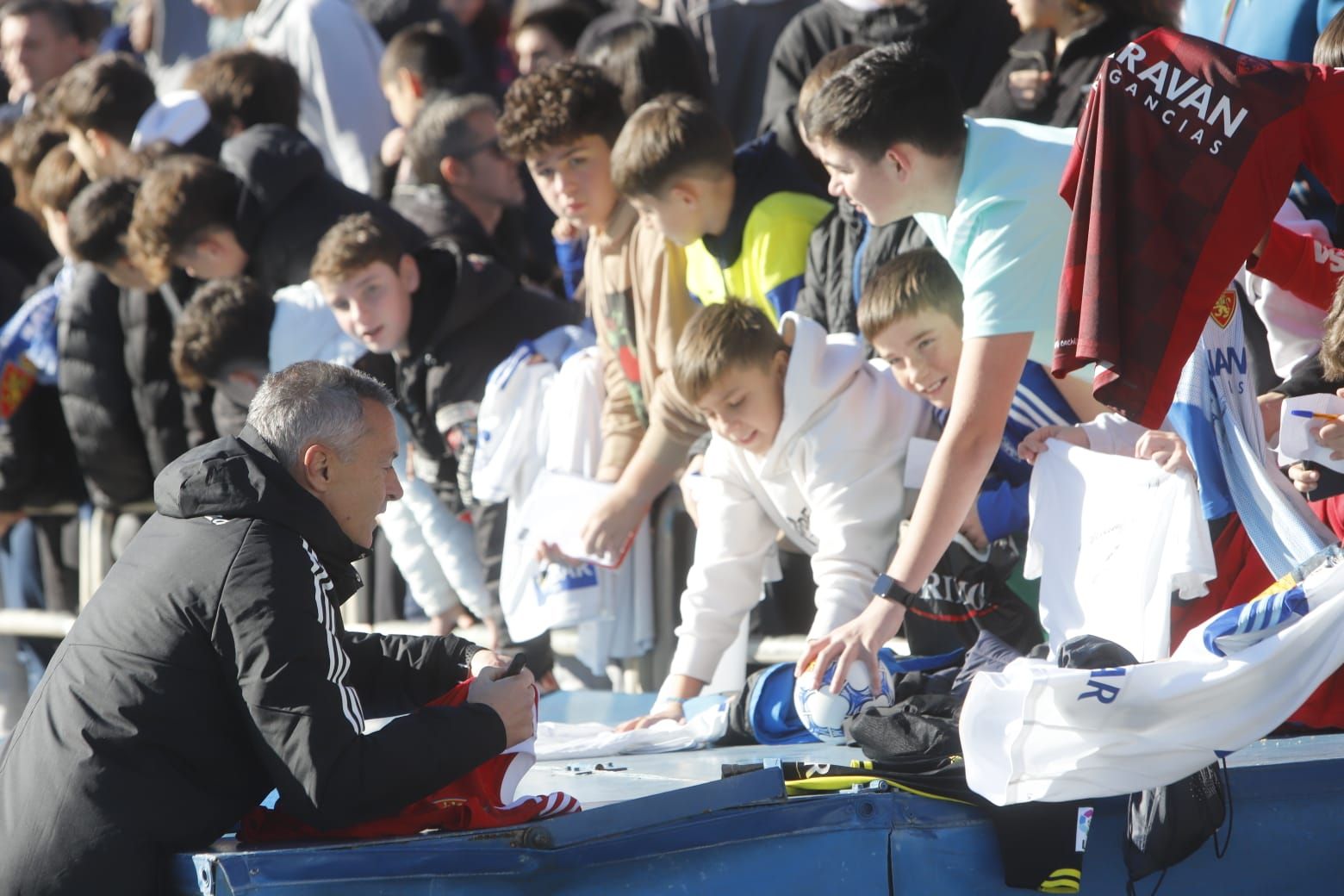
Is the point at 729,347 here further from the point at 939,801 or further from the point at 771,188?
the point at 939,801

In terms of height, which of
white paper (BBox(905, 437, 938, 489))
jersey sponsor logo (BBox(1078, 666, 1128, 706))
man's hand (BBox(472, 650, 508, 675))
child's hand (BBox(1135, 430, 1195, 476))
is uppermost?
child's hand (BBox(1135, 430, 1195, 476))

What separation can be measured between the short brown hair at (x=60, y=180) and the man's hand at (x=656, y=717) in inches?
159

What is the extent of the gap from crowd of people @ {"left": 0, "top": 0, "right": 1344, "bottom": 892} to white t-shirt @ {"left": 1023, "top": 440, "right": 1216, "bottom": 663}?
0.34ft

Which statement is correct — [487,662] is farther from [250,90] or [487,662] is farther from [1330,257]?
[250,90]

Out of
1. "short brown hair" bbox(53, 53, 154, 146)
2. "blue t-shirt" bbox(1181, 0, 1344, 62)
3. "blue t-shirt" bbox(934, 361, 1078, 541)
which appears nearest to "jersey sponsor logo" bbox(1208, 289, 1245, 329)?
"blue t-shirt" bbox(934, 361, 1078, 541)

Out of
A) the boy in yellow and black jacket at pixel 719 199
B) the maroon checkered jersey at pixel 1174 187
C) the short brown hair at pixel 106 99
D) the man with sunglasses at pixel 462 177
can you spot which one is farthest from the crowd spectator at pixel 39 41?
the maroon checkered jersey at pixel 1174 187

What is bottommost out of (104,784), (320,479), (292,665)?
(104,784)

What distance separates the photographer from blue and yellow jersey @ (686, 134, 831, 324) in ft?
15.9

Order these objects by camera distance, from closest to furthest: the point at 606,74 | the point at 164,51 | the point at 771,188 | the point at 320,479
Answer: the point at 320,479 → the point at 771,188 → the point at 606,74 → the point at 164,51

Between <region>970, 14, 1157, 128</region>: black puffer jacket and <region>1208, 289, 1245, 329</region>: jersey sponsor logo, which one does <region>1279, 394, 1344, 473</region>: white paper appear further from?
<region>970, 14, 1157, 128</region>: black puffer jacket

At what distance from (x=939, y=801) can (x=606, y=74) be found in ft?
9.66

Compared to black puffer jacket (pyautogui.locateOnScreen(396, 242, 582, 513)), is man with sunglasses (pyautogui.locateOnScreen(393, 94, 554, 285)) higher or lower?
higher

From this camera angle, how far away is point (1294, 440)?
3373mm

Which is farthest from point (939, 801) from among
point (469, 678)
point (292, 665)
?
point (292, 665)
